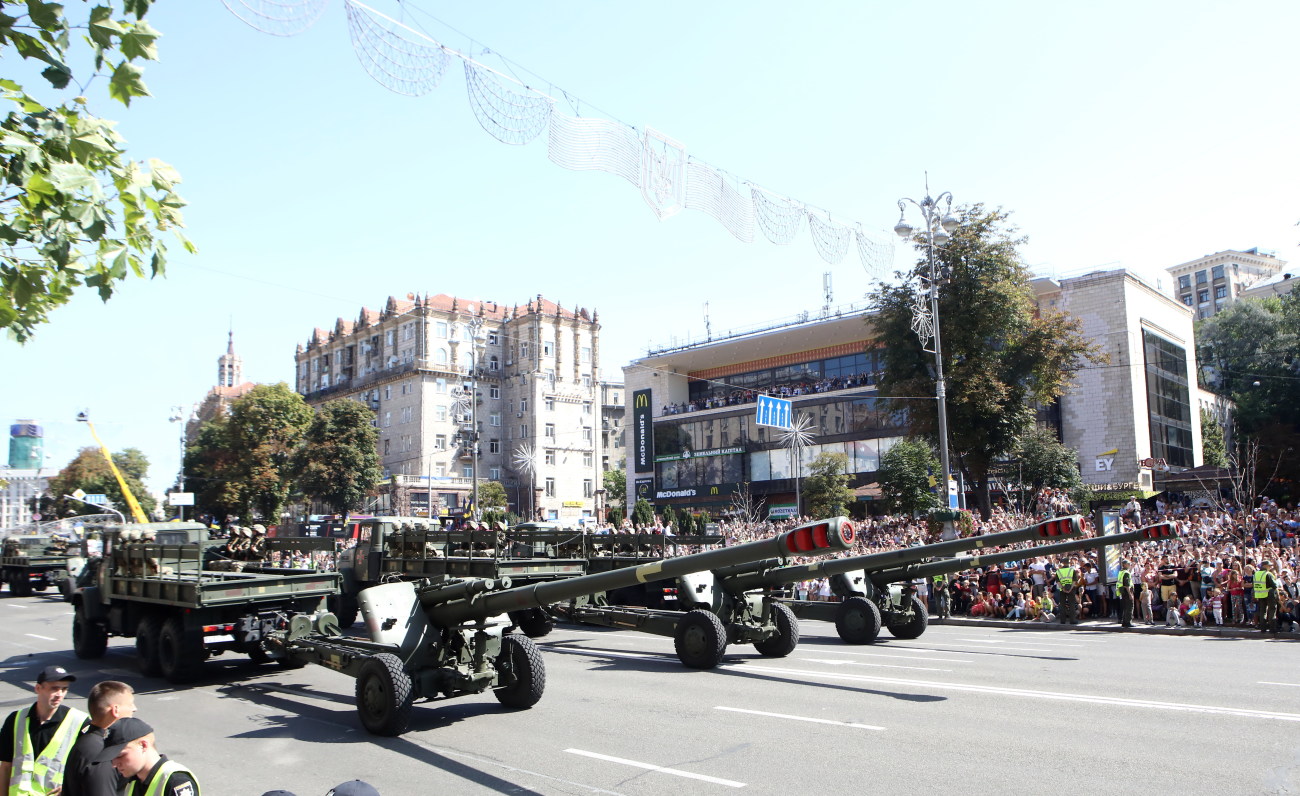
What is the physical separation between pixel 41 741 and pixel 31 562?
29.5 metres

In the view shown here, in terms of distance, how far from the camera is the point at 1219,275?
127188 millimetres

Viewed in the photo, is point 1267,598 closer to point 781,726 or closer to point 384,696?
point 781,726

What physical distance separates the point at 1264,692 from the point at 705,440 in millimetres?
53157

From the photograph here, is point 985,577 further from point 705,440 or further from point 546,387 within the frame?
point 546,387

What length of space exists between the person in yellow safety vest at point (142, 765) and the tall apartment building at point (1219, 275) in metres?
141

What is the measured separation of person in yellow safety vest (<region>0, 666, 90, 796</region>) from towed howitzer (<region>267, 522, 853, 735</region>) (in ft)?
16.2

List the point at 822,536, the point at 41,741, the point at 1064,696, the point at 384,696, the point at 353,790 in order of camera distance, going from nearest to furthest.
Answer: the point at 353,790
the point at 41,741
the point at 822,536
the point at 384,696
the point at 1064,696

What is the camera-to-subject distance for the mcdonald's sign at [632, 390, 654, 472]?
67.2 m

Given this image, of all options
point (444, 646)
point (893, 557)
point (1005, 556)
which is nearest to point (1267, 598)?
point (1005, 556)

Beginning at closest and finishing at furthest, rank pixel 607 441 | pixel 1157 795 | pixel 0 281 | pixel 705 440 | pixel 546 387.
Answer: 1. pixel 0 281
2. pixel 1157 795
3. pixel 705 440
4. pixel 546 387
5. pixel 607 441

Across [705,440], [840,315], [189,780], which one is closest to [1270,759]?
[189,780]

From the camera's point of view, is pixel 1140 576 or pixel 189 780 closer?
pixel 189 780

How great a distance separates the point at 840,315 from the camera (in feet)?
191

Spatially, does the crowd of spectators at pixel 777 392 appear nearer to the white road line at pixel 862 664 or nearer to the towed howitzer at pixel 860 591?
the towed howitzer at pixel 860 591
